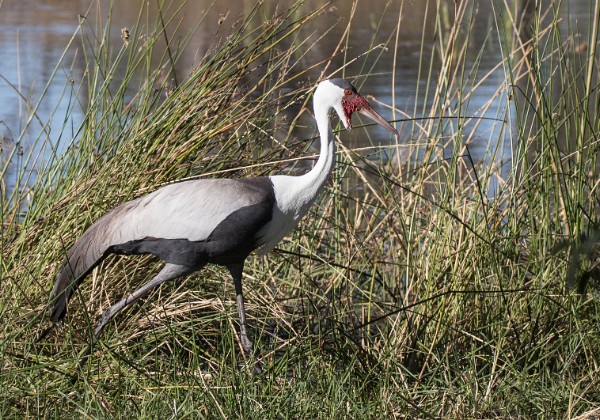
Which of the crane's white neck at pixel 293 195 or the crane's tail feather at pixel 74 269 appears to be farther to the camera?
the crane's white neck at pixel 293 195

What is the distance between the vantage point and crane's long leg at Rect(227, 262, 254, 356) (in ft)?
10.8

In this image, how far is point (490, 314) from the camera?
3311mm

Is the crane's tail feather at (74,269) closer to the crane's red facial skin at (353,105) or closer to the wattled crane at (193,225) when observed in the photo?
the wattled crane at (193,225)

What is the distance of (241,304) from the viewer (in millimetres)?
3324

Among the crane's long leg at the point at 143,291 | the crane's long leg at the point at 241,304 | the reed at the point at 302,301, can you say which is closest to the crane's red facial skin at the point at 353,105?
the reed at the point at 302,301

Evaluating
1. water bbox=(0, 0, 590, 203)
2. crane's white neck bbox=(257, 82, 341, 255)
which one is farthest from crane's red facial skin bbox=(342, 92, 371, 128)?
water bbox=(0, 0, 590, 203)

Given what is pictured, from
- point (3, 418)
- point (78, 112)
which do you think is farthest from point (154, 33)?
point (78, 112)

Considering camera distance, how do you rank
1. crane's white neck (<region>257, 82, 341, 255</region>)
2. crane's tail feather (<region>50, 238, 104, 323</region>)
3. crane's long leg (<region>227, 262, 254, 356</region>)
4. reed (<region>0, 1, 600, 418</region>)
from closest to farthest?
reed (<region>0, 1, 600, 418</region>)
crane's tail feather (<region>50, 238, 104, 323</region>)
crane's white neck (<region>257, 82, 341, 255</region>)
crane's long leg (<region>227, 262, 254, 356</region>)

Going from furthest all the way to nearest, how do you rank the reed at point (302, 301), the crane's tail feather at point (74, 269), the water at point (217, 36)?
the water at point (217, 36) → the crane's tail feather at point (74, 269) → the reed at point (302, 301)

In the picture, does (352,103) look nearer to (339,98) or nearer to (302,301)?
(339,98)

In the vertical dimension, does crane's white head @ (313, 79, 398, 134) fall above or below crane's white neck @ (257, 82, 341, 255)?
above

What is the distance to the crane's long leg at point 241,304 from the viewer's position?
3292 millimetres

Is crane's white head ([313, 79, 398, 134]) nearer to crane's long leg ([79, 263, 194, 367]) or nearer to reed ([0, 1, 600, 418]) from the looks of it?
reed ([0, 1, 600, 418])

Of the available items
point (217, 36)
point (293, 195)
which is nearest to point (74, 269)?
point (293, 195)
